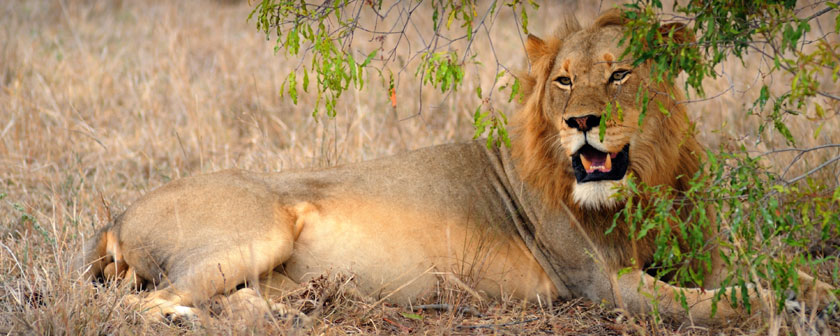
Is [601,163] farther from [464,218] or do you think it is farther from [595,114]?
[464,218]

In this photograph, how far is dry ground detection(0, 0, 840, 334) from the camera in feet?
11.8

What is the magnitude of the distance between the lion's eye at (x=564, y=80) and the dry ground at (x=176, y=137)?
0.67 meters

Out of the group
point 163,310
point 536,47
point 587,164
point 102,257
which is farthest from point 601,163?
point 102,257

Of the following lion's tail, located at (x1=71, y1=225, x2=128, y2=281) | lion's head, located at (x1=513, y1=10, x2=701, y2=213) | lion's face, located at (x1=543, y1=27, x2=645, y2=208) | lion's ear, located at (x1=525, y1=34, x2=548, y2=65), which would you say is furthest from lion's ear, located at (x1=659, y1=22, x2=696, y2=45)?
lion's tail, located at (x1=71, y1=225, x2=128, y2=281)

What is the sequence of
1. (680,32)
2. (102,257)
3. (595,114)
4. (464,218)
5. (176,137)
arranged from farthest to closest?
(176,137) < (464,218) < (102,257) < (680,32) < (595,114)

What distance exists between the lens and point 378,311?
3.79 m

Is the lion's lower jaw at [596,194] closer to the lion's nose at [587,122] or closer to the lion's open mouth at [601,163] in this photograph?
the lion's open mouth at [601,163]

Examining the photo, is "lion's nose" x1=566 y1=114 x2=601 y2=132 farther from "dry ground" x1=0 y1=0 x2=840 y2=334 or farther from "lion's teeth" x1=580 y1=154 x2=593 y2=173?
Answer: "dry ground" x1=0 y1=0 x2=840 y2=334

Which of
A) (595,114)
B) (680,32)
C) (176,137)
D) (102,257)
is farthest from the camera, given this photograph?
(176,137)

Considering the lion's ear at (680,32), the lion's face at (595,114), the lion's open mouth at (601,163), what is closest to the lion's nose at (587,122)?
the lion's face at (595,114)

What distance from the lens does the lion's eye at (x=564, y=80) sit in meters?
3.75

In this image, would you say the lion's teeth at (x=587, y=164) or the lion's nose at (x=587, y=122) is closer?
the lion's nose at (x=587, y=122)

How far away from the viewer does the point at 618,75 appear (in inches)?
142

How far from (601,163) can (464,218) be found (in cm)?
82
